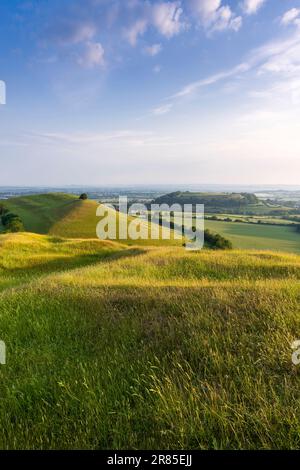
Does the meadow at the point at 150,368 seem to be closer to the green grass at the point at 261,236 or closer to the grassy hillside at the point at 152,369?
the grassy hillside at the point at 152,369

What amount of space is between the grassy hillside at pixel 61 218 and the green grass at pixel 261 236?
64.5 feet

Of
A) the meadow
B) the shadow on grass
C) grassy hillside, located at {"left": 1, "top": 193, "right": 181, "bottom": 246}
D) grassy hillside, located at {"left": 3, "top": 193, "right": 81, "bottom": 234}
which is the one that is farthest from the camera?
grassy hillside, located at {"left": 3, "top": 193, "right": 81, "bottom": 234}

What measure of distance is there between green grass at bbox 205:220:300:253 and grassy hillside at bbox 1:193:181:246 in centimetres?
1966

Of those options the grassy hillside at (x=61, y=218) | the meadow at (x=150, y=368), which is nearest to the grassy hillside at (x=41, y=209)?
the grassy hillside at (x=61, y=218)

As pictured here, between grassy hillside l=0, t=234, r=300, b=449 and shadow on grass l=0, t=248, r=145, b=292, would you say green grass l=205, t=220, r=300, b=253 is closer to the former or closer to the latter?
shadow on grass l=0, t=248, r=145, b=292

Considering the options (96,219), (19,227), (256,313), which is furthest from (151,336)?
(96,219)

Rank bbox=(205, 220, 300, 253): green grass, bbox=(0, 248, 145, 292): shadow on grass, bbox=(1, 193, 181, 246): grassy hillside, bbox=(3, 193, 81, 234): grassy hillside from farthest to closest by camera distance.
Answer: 1. bbox=(3, 193, 81, 234): grassy hillside
2. bbox=(1, 193, 181, 246): grassy hillside
3. bbox=(205, 220, 300, 253): green grass
4. bbox=(0, 248, 145, 292): shadow on grass

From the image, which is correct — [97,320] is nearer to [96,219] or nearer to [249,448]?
[249,448]

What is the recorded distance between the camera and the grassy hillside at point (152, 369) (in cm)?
359


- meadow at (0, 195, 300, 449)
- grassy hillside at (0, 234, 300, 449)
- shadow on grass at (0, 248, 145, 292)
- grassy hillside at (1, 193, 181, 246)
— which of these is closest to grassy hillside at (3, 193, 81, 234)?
grassy hillside at (1, 193, 181, 246)

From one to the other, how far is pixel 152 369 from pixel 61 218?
8842 cm

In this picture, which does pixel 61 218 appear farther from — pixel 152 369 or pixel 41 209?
pixel 152 369

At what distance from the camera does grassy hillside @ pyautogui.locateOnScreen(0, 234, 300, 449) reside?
3588mm

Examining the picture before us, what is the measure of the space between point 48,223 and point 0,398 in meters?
85.4
